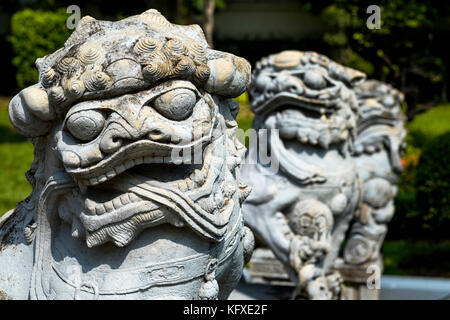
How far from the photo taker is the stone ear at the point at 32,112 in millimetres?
3283

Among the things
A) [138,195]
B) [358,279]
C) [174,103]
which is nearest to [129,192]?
[138,195]

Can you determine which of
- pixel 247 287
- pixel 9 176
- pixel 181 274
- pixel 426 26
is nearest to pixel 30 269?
pixel 181 274

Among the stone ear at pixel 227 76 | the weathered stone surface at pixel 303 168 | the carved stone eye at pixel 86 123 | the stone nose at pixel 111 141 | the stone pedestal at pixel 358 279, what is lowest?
the stone pedestal at pixel 358 279

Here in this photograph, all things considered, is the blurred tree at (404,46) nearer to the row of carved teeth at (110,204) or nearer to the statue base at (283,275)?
the statue base at (283,275)

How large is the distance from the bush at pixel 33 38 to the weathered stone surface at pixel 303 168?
28.8 ft

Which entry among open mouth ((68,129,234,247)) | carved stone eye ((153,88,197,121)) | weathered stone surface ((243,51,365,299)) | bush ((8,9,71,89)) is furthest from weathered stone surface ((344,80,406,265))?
bush ((8,9,71,89))

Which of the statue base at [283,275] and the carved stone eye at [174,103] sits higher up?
the carved stone eye at [174,103]

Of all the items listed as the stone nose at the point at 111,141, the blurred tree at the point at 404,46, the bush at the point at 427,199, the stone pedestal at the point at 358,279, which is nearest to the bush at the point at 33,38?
the blurred tree at the point at 404,46

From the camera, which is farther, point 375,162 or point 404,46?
point 404,46

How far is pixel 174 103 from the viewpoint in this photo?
10.6 ft

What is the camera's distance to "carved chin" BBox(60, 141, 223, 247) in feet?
10.6

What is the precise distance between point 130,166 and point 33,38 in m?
11.7

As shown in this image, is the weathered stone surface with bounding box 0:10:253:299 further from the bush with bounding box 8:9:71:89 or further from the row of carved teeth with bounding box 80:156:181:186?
the bush with bounding box 8:9:71:89

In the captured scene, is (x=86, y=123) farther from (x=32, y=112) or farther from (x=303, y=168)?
(x=303, y=168)
